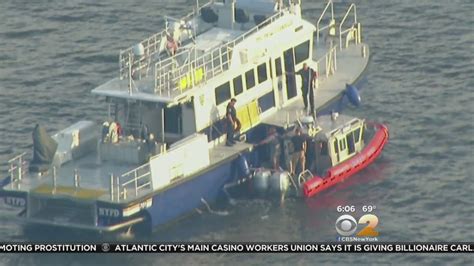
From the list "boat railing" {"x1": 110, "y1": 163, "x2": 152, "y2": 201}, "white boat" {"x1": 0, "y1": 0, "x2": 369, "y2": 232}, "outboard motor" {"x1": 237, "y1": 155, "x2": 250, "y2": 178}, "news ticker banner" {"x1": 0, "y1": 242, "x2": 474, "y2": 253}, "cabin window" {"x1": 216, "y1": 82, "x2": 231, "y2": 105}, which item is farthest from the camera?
"cabin window" {"x1": 216, "y1": 82, "x2": 231, "y2": 105}

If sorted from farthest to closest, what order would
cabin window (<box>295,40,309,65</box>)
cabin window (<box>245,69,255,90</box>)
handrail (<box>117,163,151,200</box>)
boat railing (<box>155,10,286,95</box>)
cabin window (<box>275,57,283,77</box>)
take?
cabin window (<box>295,40,309,65</box>) < cabin window (<box>275,57,283,77</box>) < cabin window (<box>245,69,255,90</box>) < boat railing (<box>155,10,286,95</box>) < handrail (<box>117,163,151,200</box>)

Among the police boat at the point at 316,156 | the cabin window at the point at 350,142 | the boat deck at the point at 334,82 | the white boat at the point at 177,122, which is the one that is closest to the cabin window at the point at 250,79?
the white boat at the point at 177,122

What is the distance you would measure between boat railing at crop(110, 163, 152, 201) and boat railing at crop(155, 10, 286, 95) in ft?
10.9

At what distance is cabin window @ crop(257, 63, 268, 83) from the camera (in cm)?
7889

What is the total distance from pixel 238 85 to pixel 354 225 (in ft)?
24.5

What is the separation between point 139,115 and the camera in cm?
7594

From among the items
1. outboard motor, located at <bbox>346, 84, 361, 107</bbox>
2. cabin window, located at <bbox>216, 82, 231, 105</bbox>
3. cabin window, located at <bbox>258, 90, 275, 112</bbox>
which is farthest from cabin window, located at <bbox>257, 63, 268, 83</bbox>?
outboard motor, located at <bbox>346, 84, 361, 107</bbox>

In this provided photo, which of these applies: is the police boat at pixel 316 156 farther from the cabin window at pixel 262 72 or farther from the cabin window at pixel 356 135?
the cabin window at pixel 262 72

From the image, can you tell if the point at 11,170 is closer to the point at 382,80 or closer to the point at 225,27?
the point at 225,27

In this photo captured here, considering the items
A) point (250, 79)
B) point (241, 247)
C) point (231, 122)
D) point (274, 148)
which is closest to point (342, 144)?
point (274, 148)

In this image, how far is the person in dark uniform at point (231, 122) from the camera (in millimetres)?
76125

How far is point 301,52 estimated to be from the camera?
266 ft

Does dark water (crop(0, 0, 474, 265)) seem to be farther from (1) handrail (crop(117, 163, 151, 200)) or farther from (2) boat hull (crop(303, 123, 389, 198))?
(1) handrail (crop(117, 163, 151, 200))

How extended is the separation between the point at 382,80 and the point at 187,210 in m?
15.4
